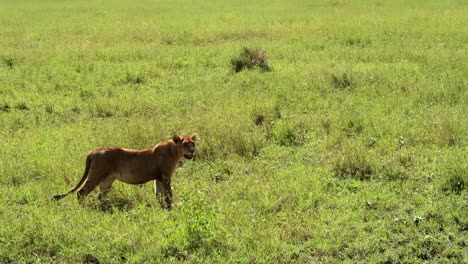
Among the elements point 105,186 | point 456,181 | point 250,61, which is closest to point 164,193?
point 105,186

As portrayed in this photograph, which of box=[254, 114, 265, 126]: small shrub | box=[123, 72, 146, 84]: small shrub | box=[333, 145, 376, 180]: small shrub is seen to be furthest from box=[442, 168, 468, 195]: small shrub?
box=[123, 72, 146, 84]: small shrub

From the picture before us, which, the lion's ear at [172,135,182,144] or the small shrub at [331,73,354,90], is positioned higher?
the lion's ear at [172,135,182,144]

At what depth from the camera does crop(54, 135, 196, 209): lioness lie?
23.0 feet

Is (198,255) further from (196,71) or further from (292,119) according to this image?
(196,71)

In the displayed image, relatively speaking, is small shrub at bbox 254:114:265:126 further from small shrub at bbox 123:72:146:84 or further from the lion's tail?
small shrub at bbox 123:72:146:84

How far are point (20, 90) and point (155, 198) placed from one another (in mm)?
7758

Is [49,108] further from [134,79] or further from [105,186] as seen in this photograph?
[105,186]

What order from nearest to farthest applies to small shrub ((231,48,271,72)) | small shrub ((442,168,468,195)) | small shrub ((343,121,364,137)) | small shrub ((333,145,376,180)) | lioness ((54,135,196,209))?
1. lioness ((54,135,196,209))
2. small shrub ((442,168,468,195))
3. small shrub ((333,145,376,180))
4. small shrub ((343,121,364,137))
5. small shrub ((231,48,271,72))

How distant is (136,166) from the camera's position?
707cm

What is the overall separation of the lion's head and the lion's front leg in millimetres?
413

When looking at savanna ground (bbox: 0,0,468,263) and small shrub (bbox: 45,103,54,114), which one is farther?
small shrub (bbox: 45,103,54,114)

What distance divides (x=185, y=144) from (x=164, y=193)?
0.64m

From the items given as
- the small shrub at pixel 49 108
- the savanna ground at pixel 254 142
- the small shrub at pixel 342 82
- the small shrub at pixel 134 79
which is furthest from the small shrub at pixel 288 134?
the small shrub at pixel 134 79

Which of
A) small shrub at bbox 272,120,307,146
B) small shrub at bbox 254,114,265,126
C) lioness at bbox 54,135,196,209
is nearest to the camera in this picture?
lioness at bbox 54,135,196,209
